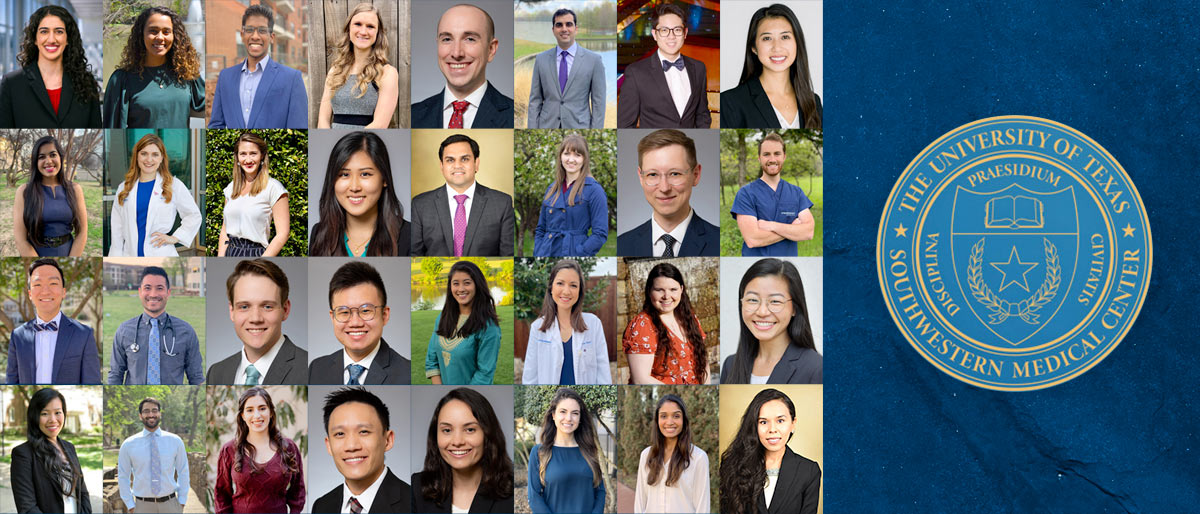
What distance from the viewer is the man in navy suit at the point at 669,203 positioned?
340 cm

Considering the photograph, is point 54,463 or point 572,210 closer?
point 572,210

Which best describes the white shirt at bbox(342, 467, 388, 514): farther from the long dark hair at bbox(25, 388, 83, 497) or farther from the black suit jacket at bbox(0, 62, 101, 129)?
the black suit jacket at bbox(0, 62, 101, 129)

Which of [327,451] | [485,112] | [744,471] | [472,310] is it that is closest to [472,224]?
[472,310]

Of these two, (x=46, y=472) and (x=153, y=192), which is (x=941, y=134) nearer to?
(x=153, y=192)

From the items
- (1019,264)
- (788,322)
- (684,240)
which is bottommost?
(788,322)

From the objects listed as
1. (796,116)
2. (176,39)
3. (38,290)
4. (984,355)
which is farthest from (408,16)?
(984,355)

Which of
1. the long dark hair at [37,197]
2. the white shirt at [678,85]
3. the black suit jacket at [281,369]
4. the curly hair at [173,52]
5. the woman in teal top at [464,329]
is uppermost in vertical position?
the curly hair at [173,52]

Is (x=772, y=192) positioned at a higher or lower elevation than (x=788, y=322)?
higher

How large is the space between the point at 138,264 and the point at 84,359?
511 millimetres

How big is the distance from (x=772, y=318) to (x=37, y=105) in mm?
3494

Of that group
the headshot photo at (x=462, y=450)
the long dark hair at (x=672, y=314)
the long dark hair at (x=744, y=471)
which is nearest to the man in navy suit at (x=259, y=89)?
the headshot photo at (x=462, y=450)

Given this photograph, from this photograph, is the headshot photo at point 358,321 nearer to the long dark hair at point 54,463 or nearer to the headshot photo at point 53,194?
the headshot photo at point 53,194

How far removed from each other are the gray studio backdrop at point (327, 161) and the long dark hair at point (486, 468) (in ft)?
3.31

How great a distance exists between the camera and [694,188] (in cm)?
341
